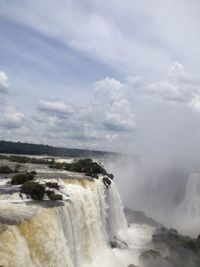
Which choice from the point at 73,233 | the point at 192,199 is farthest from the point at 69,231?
the point at 192,199

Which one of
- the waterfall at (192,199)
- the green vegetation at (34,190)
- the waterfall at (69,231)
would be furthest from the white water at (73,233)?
the waterfall at (192,199)

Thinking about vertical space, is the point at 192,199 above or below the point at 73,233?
above

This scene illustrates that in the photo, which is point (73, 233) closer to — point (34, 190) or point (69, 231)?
point (69, 231)

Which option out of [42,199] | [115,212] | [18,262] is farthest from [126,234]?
[18,262]

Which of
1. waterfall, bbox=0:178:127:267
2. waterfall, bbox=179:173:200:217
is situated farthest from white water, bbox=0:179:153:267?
waterfall, bbox=179:173:200:217

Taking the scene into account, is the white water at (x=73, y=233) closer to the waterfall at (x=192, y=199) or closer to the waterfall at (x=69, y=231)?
the waterfall at (x=69, y=231)

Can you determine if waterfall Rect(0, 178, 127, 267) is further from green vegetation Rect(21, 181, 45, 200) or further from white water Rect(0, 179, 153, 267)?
green vegetation Rect(21, 181, 45, 200)
